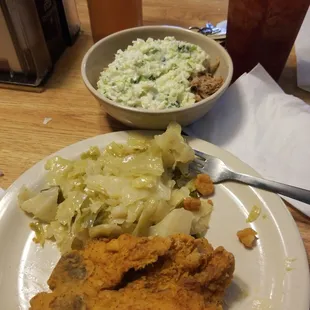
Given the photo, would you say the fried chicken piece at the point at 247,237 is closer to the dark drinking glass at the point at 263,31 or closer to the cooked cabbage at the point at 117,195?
the cooked cabbage at the point at 117,195

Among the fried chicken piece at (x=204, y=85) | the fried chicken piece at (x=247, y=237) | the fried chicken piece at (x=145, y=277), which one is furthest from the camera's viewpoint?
the fried chicken piece at (x=204, y=85)

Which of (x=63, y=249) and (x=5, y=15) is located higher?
(x=5, y=15)

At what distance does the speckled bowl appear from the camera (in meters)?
1.21

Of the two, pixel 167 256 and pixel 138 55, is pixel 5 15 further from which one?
pixel 167 256

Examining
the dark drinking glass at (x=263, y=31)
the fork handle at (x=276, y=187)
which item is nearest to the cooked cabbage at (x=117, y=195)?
the fork handle at (x=276, y=187)

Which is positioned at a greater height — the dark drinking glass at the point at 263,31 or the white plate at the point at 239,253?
the dark drinking glass at the point at 263,31

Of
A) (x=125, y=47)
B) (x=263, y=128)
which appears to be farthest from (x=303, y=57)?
(x=125, y=47)

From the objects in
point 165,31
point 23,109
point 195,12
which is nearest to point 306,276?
point 165,31

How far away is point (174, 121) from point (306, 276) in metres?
0.58

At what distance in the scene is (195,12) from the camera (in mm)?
1961

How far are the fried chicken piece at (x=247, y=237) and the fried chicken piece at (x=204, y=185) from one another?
154mm

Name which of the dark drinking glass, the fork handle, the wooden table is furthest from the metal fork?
the dark drinking glass

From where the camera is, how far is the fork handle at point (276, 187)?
1.05m

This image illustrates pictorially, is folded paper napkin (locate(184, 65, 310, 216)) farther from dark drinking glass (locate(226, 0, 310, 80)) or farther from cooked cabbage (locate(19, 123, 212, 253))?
cooked cabbage (locate(19, 123, 212, 253))
